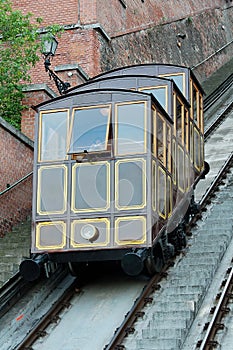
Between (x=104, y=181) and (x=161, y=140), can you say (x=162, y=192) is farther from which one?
(x=104, y=181)

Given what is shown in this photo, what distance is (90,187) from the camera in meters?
10.7

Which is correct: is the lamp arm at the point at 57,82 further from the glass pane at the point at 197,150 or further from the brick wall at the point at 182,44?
the brick wall at the point at 182,44

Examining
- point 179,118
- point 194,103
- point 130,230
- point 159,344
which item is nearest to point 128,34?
point 194,103

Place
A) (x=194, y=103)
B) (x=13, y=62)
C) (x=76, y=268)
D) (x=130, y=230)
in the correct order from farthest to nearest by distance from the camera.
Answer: (x=13, y=62), (x=194, y=103), (x=76, y=268), (x=130, y=230)

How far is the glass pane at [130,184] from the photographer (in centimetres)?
1058

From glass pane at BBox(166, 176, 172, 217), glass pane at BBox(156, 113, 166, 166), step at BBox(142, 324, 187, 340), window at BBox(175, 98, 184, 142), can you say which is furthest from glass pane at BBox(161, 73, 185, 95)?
step at BBox(142, 324, 187, 340)

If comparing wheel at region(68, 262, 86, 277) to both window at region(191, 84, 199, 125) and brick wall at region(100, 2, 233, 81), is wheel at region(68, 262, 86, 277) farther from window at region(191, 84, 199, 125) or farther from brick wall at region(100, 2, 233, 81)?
brick wall at region(100, 2, 233, 81)

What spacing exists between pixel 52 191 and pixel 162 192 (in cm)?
159

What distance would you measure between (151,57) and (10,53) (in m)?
9.88

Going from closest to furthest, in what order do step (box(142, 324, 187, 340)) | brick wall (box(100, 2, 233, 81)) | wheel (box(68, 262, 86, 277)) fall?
step (box(142, 324, 187, 340)) < wheel (box(68, 262, 86, 277)) < brick wall (box(100, 2, 233, 81))

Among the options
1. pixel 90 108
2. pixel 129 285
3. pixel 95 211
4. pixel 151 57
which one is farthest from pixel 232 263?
pixel 151 57

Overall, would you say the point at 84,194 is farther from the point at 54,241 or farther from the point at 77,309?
the point at 77,309

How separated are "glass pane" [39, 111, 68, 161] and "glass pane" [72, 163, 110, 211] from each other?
44cm

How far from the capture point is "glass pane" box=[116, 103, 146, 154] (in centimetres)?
1086
